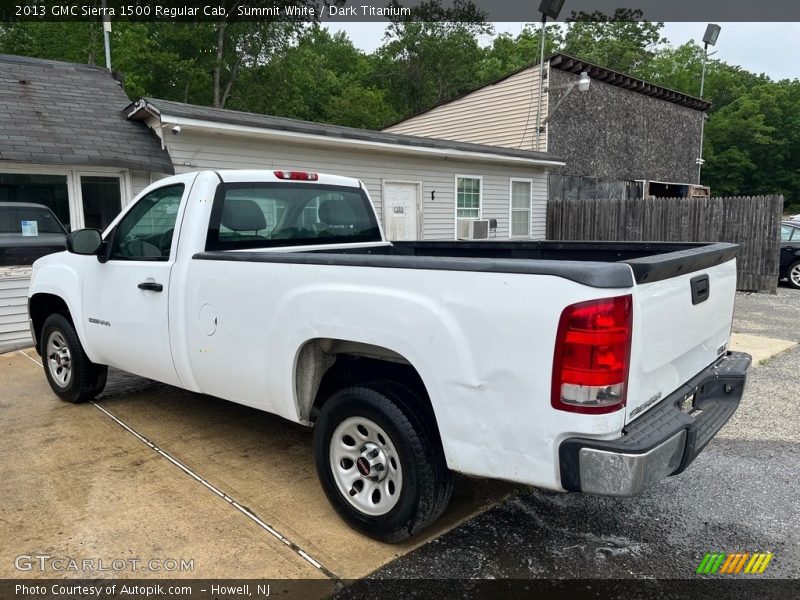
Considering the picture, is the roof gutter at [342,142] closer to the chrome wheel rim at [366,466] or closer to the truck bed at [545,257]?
the truck bed at [545,257]

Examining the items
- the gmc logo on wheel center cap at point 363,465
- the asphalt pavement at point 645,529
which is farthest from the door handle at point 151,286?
the asphalt pavement at point 645,529

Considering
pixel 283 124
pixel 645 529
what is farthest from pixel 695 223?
pixel 645 529

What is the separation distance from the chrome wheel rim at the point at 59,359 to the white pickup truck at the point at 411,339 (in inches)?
27.1

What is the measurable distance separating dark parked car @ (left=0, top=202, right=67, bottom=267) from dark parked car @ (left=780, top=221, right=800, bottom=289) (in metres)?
14.4

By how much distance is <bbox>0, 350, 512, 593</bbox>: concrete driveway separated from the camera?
9.20ft

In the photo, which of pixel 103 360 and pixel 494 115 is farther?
pixel 494 115

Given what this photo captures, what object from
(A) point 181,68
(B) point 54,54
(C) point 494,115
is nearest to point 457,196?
(C) point 494,115

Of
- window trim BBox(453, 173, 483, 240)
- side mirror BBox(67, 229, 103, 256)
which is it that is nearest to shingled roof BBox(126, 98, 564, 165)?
window trim BBox(453, 173, 483, 240)

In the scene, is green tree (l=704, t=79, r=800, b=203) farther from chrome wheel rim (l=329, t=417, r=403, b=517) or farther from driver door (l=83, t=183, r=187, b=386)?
chrome wheel rim (l=329, t=417, r=403, b=517)

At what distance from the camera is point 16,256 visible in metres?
7.65

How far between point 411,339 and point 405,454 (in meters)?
0.55

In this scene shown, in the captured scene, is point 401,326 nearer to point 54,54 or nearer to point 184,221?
point 184,221

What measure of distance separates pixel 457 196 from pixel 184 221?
10601mm

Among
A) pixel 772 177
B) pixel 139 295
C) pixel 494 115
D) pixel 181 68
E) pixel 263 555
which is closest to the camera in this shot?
pixel 263 555
